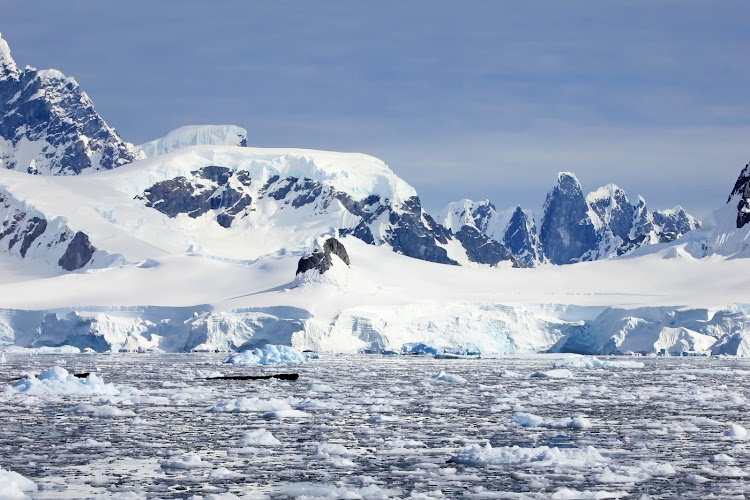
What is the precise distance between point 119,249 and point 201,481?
154 meters

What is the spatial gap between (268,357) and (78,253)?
379 ft

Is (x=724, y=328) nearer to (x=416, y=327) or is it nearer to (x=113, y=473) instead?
(x=416, y=327)

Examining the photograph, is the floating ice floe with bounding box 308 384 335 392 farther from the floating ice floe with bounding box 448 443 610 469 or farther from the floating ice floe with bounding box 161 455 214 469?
the floating ice floe with bounding box 161 455 214 469

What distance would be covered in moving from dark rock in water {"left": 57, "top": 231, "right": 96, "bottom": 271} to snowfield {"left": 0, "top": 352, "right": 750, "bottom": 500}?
13633 cm

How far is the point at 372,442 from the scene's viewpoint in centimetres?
2458

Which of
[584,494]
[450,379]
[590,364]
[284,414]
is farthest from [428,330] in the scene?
[584,494]

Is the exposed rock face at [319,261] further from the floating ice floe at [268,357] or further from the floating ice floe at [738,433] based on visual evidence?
the floating ice floe at [738,433]

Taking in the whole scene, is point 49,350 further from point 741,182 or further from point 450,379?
point 741,182

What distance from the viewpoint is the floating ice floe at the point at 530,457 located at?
21.2 meters

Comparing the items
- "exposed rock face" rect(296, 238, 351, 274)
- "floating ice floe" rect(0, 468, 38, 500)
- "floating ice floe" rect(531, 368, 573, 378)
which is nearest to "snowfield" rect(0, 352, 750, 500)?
"floating ice floe" rect(0, 468, 38, 500)

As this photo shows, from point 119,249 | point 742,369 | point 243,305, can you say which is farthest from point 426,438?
point 119,249

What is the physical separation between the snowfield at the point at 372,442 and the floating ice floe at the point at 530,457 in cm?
4

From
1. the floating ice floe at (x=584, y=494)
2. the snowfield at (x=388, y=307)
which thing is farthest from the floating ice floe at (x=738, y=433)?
the snowfield at (x=388, y=307)

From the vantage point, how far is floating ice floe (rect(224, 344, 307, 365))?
67750mm
